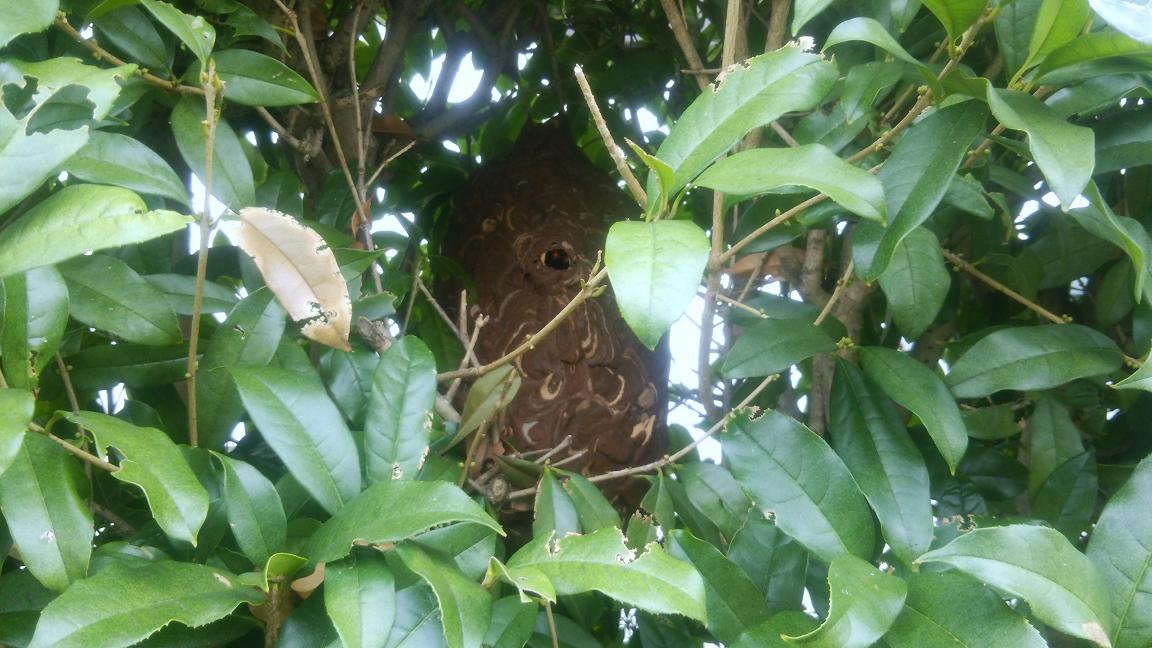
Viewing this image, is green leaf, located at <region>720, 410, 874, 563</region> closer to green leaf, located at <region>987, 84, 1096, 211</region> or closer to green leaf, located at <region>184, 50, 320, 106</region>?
green leaf, located at <region>987, 84, 1096, 211</region>

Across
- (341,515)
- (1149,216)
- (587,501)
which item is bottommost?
(587,501)

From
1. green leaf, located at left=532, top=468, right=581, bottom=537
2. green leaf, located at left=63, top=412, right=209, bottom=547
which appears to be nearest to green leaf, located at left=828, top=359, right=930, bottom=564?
green leaf, located at left=532, top=468, right=581, bottom=537

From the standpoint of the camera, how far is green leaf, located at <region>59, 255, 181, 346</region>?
2.12ft

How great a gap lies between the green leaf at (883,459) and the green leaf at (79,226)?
0.48m

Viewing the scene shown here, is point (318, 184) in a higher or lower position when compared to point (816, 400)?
higher

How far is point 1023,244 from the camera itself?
99 centimetres

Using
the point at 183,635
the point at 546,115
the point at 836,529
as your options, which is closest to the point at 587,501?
the point at 836,529

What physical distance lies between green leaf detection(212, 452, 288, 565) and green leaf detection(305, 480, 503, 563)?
1.1 inches

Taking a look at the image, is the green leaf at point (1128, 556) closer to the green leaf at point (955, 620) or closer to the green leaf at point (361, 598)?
the green leaf at point (955, 620)

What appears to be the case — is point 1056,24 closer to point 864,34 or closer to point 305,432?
point 864,34

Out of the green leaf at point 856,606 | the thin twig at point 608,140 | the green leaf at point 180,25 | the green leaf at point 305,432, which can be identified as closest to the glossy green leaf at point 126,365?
the green leaf at point 305,432

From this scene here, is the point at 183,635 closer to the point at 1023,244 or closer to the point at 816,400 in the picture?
the point at 816,400

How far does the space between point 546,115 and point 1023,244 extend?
603 mm

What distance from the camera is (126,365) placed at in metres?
0.70
